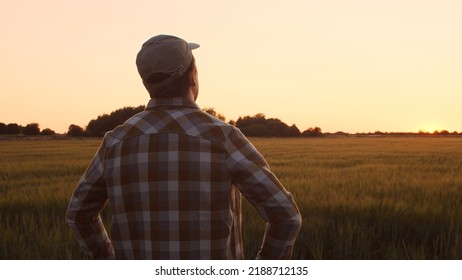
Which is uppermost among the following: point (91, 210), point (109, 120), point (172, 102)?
point (109, 120)

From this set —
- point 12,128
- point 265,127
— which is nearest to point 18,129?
point 12,128

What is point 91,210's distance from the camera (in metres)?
1.86

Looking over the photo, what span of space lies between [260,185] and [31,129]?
140 feet

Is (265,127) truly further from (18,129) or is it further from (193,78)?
(193,78)

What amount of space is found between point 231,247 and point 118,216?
0.44 meters

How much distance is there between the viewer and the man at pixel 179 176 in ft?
5.27

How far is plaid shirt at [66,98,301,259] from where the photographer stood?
1.60 meters

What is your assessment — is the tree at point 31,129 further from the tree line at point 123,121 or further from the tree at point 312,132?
the tree at point 312,132

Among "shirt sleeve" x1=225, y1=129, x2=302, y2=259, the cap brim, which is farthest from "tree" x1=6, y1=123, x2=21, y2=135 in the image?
"shirt sleeve" x1=225, y1=129, x2=302, y2=259

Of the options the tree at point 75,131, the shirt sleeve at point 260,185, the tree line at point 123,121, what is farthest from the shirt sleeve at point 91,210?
the tree at point 75,131

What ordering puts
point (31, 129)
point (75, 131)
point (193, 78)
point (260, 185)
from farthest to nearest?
point (75, 131) → point (31, 129) → point (193, 78) → point (260, 185)

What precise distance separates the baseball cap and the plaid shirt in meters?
0.10

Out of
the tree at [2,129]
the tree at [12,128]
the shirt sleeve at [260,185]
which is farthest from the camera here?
the tree at [12,128]

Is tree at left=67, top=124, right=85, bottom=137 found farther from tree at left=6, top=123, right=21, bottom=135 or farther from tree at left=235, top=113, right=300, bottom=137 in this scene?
tree at left=235, top=113, right=300, bottom=137
